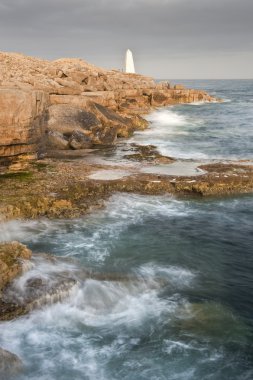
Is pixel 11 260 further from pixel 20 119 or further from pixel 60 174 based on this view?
pixel 20 119

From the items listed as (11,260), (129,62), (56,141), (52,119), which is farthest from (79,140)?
(129,62)

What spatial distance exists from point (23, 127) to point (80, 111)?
30.3 feet

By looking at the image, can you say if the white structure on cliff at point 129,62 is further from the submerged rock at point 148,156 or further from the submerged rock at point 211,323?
the submerged rock at point 211,323

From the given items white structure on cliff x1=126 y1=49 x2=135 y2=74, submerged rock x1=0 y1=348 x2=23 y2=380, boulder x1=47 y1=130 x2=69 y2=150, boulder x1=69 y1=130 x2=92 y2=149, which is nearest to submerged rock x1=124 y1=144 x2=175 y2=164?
boulder x1=69 y1=130 x2=92 y2=149

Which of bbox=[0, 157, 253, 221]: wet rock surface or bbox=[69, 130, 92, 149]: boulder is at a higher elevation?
bbox=[69, 130, 92, 149]: boulder

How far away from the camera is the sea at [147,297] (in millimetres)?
8500

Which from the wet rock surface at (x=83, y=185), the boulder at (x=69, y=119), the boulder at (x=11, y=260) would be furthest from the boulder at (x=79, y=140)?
the boulder at (x=11, y=260)

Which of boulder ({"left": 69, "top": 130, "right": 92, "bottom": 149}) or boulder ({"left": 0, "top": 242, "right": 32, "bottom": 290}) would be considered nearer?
boulder ({"left": 0, "top": 242, "right": 32, "bottom": 290})

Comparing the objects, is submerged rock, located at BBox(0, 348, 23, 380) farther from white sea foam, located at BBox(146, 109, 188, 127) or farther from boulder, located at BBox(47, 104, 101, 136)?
white sea foam, located at BBox(146, 109, 188, 127)

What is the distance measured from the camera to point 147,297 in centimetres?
1068

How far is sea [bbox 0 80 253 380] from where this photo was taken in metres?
8.50

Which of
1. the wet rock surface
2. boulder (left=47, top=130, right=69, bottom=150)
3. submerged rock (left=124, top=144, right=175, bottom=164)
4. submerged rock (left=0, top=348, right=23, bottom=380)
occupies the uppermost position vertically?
boulder (left=47, top=130, right=69, bottom=150)

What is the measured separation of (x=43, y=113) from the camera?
22.0 meters

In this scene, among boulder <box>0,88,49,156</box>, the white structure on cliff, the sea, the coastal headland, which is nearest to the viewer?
the sea
